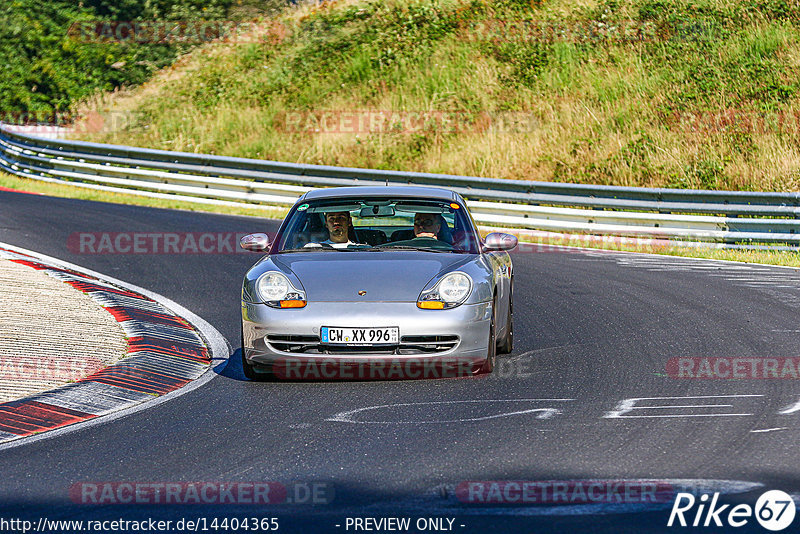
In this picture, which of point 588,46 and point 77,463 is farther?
point 588,46

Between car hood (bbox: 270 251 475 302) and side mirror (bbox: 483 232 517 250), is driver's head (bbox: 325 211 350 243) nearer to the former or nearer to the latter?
car hood (bbox: 270 251 475 302)

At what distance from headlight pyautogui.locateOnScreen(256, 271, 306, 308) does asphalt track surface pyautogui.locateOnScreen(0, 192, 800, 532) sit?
23.7 inches

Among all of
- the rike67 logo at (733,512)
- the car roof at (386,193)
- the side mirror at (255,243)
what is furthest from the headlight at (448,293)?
the rike67 logo at (733,512)

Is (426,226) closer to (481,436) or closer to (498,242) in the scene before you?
(498,242)

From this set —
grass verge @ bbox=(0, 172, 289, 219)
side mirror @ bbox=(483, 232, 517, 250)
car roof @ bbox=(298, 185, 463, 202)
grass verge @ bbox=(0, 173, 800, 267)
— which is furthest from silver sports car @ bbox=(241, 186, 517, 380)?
grass verge @ bbox=(0, 172, 289, 219)

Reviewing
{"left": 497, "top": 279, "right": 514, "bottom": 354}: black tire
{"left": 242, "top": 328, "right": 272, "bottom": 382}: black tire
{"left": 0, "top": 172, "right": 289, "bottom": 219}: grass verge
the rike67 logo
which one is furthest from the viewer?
{"left": 0, "top": 172, "right": 289, "bottom": 219}: grass verge

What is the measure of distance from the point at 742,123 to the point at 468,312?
18743mm

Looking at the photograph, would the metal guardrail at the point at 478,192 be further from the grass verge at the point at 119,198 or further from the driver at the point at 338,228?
the driver at the point at 338,228

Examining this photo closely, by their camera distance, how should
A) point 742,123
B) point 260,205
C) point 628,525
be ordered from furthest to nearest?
point 742,123 < point 260,205 < point 628,525

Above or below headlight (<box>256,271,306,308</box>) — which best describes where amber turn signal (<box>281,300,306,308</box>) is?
below

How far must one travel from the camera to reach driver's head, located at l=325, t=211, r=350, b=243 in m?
9.27

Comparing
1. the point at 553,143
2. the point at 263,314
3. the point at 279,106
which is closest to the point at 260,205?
the point at 553,143

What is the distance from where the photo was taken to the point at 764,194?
57.7ft

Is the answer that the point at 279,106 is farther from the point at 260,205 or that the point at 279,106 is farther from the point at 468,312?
the point at 468,312
